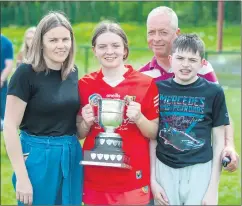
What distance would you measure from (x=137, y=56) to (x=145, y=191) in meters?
14.9

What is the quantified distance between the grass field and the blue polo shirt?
4.28 feet

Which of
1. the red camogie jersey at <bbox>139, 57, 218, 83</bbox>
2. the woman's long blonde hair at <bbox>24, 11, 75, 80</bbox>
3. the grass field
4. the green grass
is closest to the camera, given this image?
the woman's long blonde hair at <bbox>24, 11, 75, 80</bbox>

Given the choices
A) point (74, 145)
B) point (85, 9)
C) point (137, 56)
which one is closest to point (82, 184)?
point (74, 145)

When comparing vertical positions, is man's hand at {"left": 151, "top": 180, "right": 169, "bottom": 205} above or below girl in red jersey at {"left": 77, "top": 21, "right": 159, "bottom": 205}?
below

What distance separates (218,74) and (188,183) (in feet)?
44.3

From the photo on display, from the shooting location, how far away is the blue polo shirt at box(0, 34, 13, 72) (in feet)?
25.3

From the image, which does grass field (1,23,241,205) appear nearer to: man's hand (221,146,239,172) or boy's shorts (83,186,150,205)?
boy's shorts (83,186,150,205)

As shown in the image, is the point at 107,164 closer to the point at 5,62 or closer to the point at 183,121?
the point at 183,121

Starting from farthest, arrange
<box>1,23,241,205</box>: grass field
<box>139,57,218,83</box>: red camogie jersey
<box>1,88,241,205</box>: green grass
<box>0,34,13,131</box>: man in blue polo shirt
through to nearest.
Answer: <box>0,34,13,131</box>: man in blue polo shirt
<box>1,23,241,205</box>: grass field
<box>1,88,241,205</box>: green grass
<box>139,57,218,83</box>: red camogie jersey

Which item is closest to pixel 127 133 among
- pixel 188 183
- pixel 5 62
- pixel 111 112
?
pixel 111 112

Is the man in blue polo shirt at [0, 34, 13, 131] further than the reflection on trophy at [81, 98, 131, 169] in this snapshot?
Yes

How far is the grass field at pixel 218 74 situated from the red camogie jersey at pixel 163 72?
2.79 m

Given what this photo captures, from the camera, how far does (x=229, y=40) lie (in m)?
21.3

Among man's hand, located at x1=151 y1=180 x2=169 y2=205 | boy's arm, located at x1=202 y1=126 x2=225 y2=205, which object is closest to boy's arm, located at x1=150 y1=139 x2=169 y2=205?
man's hand, located at x1=151 y1=180 x2=169 y2=205
